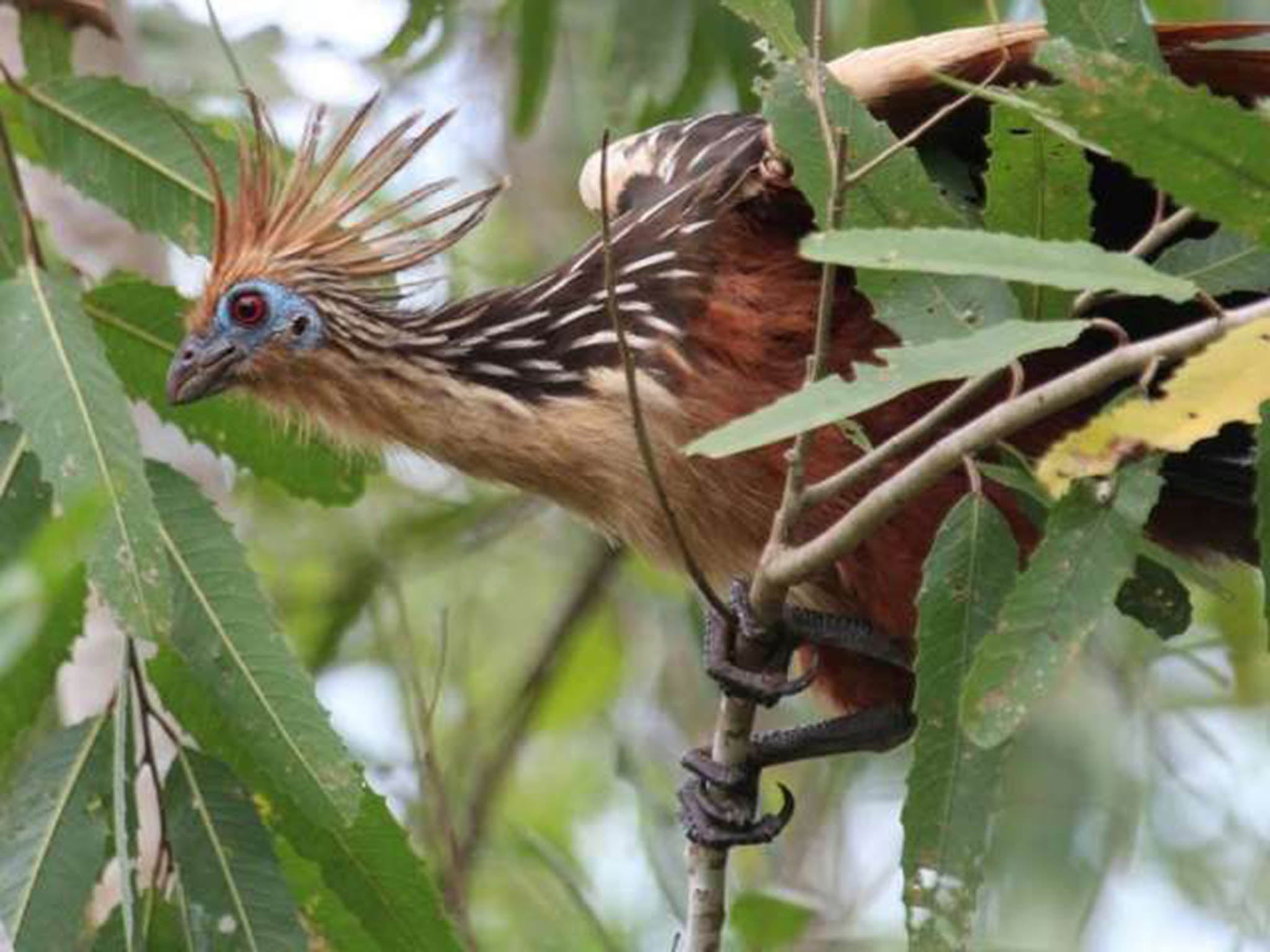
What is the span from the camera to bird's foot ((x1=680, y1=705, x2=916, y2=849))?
406 cm

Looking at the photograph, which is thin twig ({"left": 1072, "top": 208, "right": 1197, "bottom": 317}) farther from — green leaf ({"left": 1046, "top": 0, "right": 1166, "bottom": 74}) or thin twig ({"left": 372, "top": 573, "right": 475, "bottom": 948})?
thin twig ({"left": 372, "top": 573, "right": 475, "bottom": 948})

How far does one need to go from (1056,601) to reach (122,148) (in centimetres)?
201

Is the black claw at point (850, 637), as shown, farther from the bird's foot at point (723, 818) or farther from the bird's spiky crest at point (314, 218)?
the bird's spiky crest at point (314, 218)

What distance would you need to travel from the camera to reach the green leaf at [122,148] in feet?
13.8

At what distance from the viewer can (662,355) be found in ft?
13.6

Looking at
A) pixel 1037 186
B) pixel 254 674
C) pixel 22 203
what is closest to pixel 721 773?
pixel 254 674

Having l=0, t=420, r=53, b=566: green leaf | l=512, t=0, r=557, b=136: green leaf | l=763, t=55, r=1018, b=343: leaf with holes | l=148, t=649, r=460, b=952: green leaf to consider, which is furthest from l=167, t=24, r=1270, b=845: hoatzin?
l=512, t=0, r=557, b=136: green leaf

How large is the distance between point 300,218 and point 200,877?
1239 mm

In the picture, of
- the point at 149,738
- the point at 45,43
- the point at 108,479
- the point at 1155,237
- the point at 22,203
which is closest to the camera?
the point at 1155,237

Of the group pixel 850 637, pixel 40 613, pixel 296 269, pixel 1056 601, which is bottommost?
pixel 40 613

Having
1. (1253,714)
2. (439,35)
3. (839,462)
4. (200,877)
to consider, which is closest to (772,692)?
(839,462)

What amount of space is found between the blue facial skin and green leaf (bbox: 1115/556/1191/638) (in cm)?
146

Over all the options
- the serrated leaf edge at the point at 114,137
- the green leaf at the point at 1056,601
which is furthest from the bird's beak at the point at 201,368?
the green leaf at the point at 1056,601

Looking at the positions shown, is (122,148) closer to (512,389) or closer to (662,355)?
(512,389)
